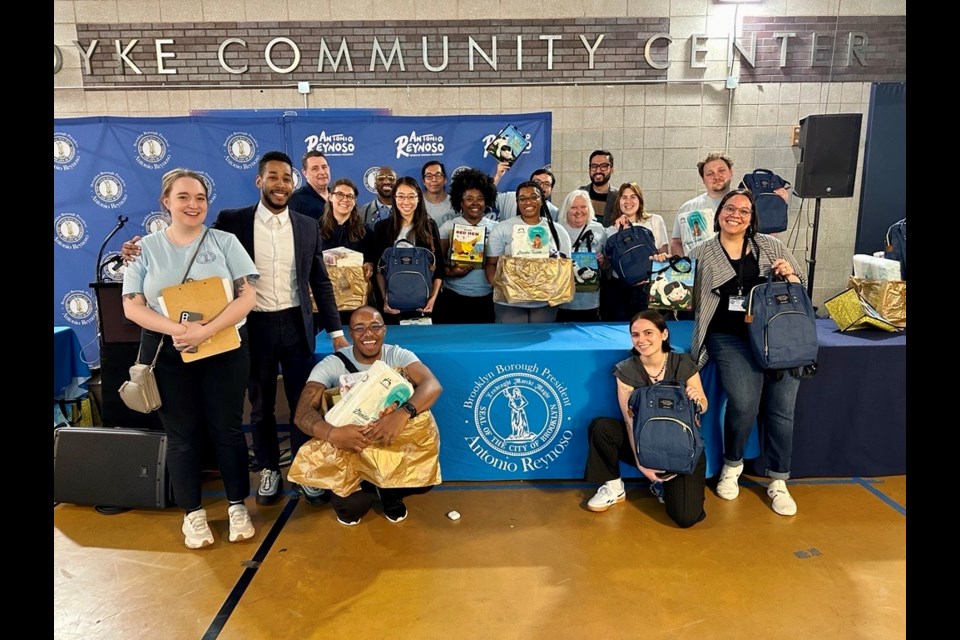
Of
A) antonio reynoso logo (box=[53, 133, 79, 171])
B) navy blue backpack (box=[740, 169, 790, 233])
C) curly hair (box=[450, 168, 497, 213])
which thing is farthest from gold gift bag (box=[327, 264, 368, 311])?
antonio reynoso logo (box=[53, 133, 79, 171])

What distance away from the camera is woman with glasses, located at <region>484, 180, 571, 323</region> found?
3.29 m

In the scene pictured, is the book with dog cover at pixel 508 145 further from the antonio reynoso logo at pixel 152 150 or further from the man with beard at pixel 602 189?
the antonio reynoso logo at pixel 152 150

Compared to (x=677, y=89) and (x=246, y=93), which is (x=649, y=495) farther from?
(x=246, y=93)

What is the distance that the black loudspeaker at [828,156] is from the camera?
14.7 ft

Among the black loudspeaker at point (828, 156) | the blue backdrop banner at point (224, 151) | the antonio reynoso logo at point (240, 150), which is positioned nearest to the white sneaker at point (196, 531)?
the blue backdrop banner at point (224, 151)

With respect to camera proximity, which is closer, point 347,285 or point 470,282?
point 347,285

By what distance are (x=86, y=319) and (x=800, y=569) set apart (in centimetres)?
627

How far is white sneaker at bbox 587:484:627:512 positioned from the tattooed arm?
1165 millimetres

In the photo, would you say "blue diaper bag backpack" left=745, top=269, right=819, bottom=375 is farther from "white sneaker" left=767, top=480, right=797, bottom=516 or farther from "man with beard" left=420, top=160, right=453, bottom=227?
"man with beard" left=420, top=160, right=453, bottom=227

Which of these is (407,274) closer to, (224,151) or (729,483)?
(729,483)

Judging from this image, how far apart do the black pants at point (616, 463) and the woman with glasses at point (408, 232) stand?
1.32m

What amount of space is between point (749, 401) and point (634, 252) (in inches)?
43.9

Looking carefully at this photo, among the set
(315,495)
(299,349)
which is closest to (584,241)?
(299,349)

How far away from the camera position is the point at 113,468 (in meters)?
2.78
